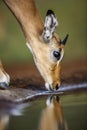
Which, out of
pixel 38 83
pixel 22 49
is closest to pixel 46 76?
pixel 38 83

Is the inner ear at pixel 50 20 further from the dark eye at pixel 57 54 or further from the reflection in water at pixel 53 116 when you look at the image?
the reflection in water at pixel 53 116

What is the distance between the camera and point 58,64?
1.91 metres

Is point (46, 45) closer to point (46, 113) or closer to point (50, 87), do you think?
point (50, 87)

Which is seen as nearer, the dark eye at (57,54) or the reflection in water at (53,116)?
the reflection in water at (53,116)

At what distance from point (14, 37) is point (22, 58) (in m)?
0.11

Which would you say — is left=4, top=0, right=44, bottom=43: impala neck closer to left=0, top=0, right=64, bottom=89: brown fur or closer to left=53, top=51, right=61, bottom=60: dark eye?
left=0, top=0, right=64, bottom=89: brown fur

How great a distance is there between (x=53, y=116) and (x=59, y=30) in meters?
0.45

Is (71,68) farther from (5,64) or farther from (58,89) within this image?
(5,64)

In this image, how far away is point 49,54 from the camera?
189 centimetres

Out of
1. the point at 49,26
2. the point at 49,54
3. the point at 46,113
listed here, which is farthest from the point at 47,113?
the point at 49,26

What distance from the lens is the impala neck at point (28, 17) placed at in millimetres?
1909

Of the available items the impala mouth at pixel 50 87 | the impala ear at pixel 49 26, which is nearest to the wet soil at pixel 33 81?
the impala mouth at pixel 50 87

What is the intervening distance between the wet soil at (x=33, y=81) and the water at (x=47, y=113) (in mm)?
34

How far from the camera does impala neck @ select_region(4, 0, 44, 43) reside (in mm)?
1909
